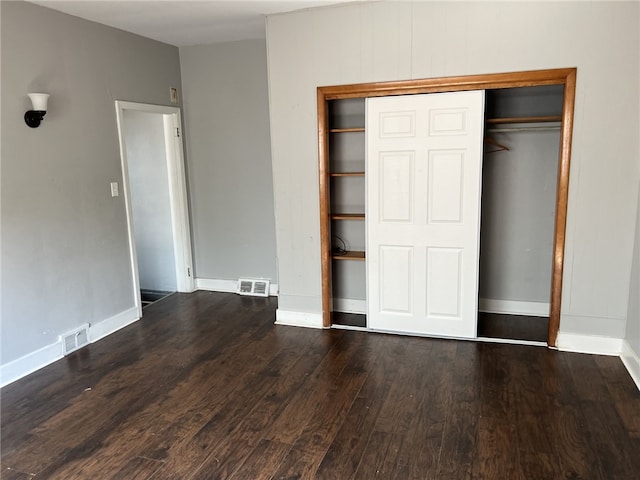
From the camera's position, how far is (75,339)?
147 inches

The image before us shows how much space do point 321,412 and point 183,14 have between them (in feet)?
10.1

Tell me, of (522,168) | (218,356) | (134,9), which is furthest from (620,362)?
(134,9)

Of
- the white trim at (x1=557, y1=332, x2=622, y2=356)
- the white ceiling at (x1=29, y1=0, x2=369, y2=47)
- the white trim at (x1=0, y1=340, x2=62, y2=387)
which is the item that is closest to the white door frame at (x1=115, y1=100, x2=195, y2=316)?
the white ceiling at (x1=29, y1=0, x2=369, y2=47)

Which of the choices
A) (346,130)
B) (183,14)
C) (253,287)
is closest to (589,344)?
(346,130)

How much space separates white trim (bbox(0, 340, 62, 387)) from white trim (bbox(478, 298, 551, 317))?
3528mm

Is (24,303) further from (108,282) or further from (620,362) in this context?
(620,362)

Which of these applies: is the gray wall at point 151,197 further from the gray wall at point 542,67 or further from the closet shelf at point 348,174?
the closet shelf at point 348,174

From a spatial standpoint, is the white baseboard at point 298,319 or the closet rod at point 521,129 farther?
the white baseboard at point 298,319

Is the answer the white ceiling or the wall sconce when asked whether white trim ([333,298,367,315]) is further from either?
the wall sconce

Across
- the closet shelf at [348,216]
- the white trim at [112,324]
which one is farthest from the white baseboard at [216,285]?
the closet shelf at [348,216]

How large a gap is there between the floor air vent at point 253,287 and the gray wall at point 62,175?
115cm

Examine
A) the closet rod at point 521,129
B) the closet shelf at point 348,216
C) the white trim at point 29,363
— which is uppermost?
the closet rod at point 521,129

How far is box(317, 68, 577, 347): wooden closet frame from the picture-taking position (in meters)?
3.21

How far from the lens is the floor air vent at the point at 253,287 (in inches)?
197
